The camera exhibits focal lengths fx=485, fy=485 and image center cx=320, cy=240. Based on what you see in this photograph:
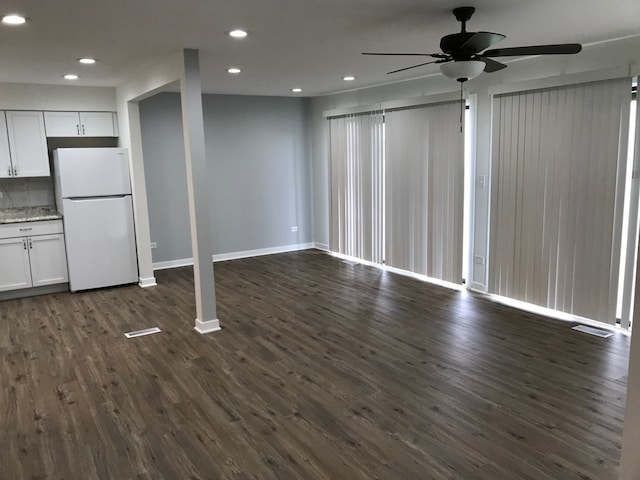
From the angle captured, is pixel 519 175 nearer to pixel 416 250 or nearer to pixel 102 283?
pixel 416 250

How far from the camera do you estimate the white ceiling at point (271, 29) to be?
2.97 metres

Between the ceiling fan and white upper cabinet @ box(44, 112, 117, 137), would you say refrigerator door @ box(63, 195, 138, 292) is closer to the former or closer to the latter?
white upper cabinet @ box(44, 112, 117, 137)

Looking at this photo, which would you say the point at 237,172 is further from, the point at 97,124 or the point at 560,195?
the point at 560,195

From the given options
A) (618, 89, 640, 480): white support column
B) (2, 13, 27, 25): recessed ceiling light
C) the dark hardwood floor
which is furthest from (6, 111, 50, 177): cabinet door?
(618, 89, 640, 480): white support column

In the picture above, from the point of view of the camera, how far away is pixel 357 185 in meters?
7.17

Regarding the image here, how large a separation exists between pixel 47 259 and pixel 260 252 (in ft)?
10.4

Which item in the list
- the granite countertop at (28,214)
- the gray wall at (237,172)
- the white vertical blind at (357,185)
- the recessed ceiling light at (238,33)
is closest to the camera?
the recessed ceiling light at (238,33)

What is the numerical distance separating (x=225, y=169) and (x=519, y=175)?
4.38 metres

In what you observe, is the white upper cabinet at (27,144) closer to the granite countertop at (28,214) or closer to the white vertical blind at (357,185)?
the granite countertop at (28,214)

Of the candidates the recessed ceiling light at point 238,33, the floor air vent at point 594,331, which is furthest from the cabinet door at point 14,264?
the floor air vent at point 594,331

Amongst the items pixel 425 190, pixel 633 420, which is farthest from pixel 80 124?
pixel 633 420

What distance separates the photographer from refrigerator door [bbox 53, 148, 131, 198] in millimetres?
5684

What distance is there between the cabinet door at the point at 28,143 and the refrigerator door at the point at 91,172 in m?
0.18

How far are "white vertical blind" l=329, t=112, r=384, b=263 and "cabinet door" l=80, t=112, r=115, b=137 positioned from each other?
3186mm
